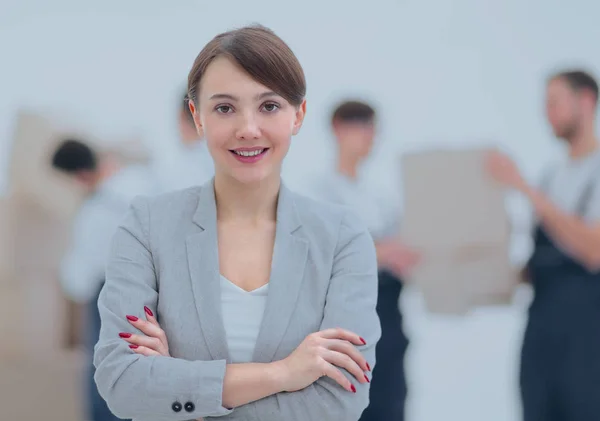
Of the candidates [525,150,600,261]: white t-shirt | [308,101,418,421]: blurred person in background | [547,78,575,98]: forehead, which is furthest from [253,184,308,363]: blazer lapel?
[547,78,575,98]: forehead

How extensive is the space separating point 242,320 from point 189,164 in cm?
190

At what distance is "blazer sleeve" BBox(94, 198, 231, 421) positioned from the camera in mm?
1012

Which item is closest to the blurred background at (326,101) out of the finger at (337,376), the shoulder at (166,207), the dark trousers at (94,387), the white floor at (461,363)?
the white floor at (461,363)

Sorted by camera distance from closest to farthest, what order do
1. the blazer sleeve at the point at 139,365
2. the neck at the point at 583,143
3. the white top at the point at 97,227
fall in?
the blazer sleeve at the point at 139,365, the neck at the point at 583,143, the white top at the point at 97,227

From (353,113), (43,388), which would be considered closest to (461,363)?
→ (353,113)

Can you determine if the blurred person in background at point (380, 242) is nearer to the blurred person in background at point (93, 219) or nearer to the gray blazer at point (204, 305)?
the blurred person in background at point (93, 219)

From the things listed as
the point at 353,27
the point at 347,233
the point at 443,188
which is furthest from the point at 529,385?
the point at 347,233

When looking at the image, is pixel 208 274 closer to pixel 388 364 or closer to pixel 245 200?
pixel 245 200

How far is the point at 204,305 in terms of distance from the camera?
104 cm

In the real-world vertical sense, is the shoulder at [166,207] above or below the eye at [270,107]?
below

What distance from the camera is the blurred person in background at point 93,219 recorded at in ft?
10.2

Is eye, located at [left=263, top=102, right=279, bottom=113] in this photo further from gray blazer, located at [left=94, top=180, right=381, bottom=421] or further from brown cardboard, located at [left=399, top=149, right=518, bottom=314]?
brown cardboard, located at [left=399, top=149, right=518, bottom=314]

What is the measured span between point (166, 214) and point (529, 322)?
1952 mm

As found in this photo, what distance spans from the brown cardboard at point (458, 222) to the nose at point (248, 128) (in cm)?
200
